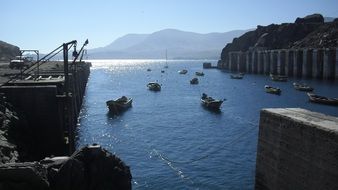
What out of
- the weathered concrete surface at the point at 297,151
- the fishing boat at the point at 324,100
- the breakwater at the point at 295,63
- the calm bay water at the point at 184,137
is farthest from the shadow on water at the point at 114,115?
the breakwater at the point at 295,63

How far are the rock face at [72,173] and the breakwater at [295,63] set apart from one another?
3981 inches

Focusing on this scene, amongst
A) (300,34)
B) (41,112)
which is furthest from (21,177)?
(300,34)

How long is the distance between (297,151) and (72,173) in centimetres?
1190

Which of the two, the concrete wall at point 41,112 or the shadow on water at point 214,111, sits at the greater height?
the concrete wall at point 41,112

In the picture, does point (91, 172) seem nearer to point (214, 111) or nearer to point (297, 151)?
point (297, 151)

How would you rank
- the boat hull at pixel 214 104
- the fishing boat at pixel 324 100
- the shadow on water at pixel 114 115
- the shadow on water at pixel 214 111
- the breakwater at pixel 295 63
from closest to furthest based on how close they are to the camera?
1. the shadow on water at pixel 114 115
2. the shadow on water at pixel 214 111
3. the fishing boat at pixel 324 100
4. the boat hull at pixel 214 104
5. the breakwater at pixel 295 63

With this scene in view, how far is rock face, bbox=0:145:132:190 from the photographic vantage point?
21.7 metres

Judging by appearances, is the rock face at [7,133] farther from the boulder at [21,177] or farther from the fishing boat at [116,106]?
the fishing boat at [116,106]

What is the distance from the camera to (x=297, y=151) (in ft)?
76.3

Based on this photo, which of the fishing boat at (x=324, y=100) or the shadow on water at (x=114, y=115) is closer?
the shadow on water at (x=114, y=115)

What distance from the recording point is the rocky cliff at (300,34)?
142m

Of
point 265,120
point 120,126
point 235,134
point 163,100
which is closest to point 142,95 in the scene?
point 163,100

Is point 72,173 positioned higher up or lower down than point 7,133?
lower down

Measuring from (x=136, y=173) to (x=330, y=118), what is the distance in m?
17.7
